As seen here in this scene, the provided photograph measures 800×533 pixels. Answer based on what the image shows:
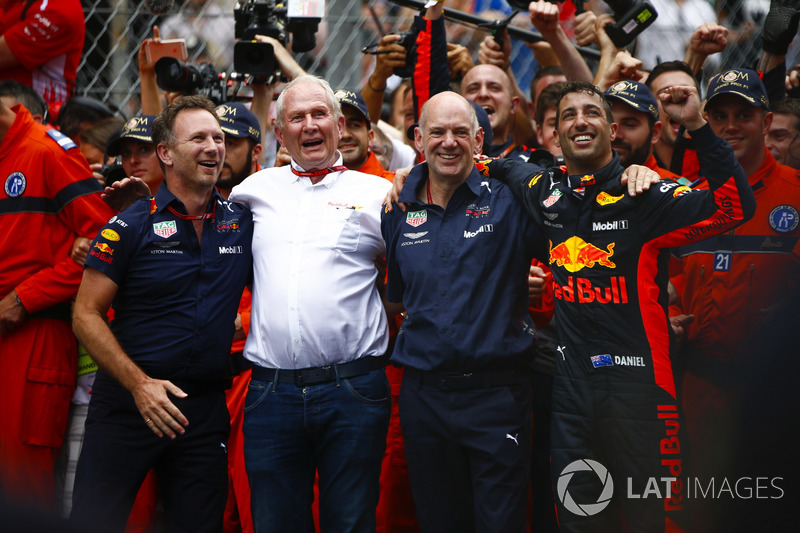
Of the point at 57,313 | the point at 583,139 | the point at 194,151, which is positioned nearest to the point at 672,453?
the point at 583,139

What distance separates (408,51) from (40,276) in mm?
2171

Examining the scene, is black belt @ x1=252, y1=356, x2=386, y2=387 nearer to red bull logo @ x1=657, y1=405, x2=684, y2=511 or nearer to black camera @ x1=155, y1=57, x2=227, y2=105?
red bull logo @ x1=657, y1=405, x2=684, y2=511

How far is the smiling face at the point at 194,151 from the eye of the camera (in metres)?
3.54

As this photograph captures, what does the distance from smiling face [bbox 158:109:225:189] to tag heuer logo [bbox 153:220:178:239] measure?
0.20 metres

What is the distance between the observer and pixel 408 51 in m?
4.65

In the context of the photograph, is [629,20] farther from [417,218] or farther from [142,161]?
[142,161]

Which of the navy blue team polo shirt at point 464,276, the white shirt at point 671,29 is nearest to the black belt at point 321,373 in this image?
the navy blue team polo shirt at point 464,276

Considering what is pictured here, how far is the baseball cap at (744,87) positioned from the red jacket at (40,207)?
9.74ft

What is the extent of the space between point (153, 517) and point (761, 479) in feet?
8.60

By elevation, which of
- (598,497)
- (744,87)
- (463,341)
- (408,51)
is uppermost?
(408,51)

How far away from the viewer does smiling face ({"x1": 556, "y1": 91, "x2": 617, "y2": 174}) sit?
10.9ft

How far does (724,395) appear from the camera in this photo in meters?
3.66

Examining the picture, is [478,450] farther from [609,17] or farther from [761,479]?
[609,17]

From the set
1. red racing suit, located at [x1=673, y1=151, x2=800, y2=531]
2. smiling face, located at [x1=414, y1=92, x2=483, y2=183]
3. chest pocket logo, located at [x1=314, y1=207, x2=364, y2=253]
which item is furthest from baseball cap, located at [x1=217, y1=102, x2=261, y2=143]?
red racing suit, located at [x1=673, y1=151, x2=800, y2=531]
